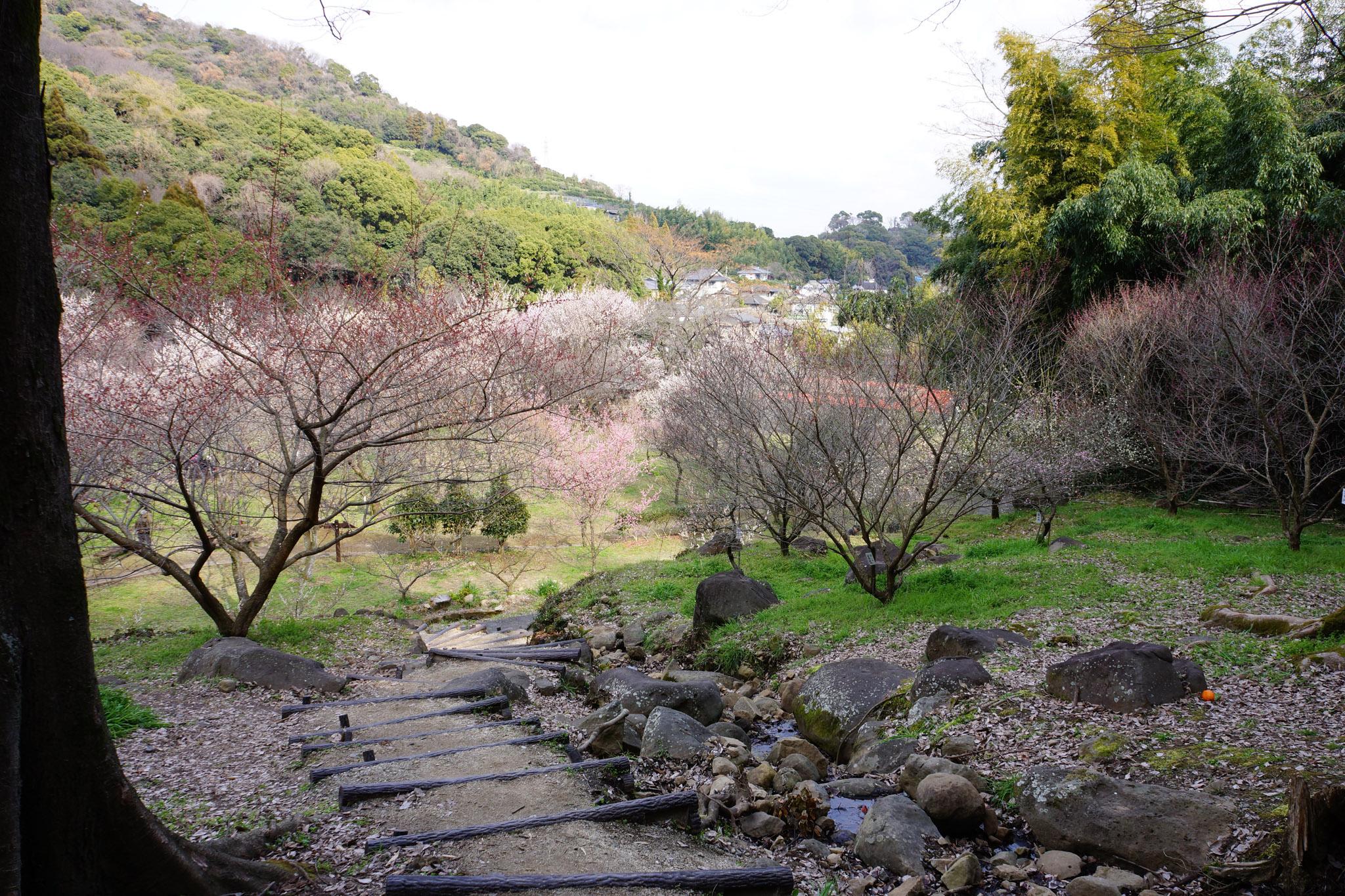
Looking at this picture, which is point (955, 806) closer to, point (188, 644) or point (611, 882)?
point (611, 882)

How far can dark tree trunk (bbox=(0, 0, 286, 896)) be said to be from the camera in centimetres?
228

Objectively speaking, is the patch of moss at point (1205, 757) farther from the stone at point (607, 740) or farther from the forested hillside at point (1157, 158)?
the forested hillside at point (1157, 158)

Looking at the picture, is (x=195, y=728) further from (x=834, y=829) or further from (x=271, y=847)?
(x=834, y=829)

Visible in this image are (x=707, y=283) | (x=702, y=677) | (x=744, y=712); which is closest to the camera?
(x=744, y=712)

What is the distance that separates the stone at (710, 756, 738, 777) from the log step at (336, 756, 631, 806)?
0.77 meters

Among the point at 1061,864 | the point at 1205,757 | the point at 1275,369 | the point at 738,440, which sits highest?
the point at 1275,369

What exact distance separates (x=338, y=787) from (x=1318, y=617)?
23.8 feet

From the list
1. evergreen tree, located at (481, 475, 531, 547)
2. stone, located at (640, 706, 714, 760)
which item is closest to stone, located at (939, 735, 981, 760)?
stone, located at (640, 706, 714, 760)

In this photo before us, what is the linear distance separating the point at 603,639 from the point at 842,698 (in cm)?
448

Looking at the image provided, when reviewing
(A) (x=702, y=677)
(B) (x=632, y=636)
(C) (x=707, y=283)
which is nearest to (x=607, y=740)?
(A) (x=702, y=677)

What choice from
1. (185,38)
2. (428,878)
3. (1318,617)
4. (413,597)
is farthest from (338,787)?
(185,38)

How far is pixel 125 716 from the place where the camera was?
5121mm

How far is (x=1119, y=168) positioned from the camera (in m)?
15.1

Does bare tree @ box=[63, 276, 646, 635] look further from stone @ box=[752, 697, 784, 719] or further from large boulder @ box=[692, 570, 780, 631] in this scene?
stone @ box=[752, 697, 784, 719]
